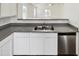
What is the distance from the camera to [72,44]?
A: 3.25 metres

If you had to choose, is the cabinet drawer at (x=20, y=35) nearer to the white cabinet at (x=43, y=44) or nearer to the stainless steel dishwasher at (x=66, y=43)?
the white cabinet at (x=43, y=44)

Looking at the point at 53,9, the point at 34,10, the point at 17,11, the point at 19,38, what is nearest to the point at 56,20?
the point at 53,9

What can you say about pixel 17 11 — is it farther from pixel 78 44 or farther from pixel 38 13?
pixel 78 44

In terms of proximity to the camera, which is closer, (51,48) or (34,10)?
(51,48)

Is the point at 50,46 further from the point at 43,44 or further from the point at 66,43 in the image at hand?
the point at 66,43

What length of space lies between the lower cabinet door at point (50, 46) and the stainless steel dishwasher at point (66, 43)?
123 mm

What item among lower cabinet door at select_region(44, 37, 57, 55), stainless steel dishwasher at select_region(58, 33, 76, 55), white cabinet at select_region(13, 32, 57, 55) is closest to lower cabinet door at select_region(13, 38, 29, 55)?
white cabinet at select_region(13, 32, 57, 55)

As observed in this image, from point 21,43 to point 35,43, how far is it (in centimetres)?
28

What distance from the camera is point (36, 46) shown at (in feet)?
10.3

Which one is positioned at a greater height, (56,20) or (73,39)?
(56,20)

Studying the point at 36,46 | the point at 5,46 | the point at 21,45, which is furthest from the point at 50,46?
the point at 5,46

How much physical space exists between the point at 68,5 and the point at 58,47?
1310 millimetres

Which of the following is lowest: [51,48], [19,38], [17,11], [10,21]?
[51,48]

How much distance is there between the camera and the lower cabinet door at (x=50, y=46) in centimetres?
312
